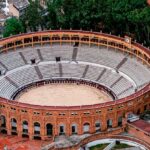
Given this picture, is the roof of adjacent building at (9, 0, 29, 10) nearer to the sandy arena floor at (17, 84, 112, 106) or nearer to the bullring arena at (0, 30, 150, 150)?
the bullring arena at (0, 30, 150, 150)

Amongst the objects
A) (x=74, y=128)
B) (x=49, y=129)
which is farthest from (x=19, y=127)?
(x=74, y=128)

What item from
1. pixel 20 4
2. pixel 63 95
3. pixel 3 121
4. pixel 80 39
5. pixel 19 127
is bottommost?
pixel 19 127

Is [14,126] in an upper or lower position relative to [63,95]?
lower

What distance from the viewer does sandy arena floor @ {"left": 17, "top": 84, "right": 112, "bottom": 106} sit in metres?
87.4

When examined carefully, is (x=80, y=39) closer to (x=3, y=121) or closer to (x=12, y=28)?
(x=12, y=28)

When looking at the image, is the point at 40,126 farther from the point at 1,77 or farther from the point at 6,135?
the point at 1,77

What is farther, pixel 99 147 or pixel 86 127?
pixel 86 127

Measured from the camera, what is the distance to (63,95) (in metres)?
90.2

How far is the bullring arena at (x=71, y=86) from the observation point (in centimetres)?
7512

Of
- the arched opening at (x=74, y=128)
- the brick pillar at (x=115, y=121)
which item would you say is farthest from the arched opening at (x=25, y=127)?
the brick pillar at (x=115, y=121)

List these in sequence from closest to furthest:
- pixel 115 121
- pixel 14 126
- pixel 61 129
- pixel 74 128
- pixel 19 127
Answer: pixel 74 128, pixel 61 129, pixel 115 121, pixel 19 127, pixel 14 126

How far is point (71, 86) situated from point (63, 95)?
4259mm

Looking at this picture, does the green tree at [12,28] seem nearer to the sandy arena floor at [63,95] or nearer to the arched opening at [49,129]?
the sandy arena floor at [63,95]

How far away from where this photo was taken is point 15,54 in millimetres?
97438
